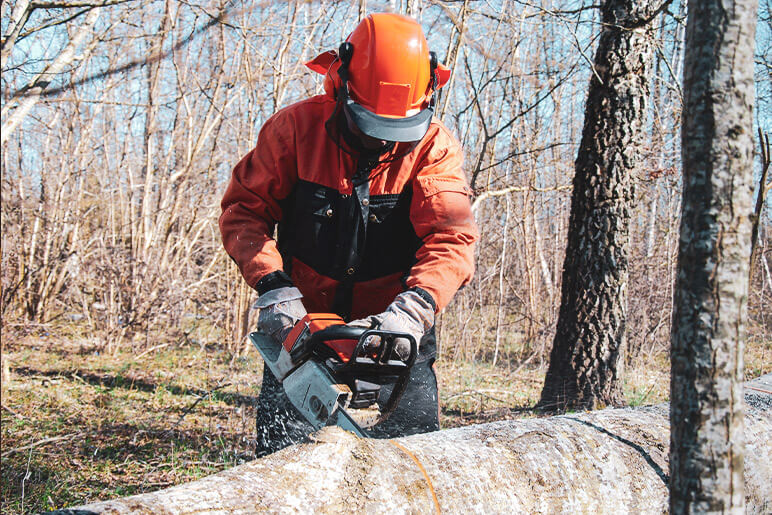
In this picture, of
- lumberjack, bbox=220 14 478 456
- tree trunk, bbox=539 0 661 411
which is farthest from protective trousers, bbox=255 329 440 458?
tree trunk, bbox=539 0 661 411

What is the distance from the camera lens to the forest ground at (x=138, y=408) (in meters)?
3.36

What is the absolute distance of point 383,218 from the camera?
2.63 m

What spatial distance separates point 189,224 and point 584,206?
539 centimetres

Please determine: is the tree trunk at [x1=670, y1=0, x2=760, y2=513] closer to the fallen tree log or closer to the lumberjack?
the fallen tree log

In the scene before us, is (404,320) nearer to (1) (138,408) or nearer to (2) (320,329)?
(2) (320,329)

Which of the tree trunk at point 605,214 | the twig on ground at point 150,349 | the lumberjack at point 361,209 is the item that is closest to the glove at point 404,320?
the lumberjack at point 361,209

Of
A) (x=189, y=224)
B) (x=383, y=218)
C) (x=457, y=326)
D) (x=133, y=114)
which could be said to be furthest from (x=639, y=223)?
(x=383, y=218)

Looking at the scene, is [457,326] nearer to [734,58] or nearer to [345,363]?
[345,363]

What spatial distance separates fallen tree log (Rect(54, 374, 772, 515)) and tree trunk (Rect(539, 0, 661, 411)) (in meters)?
2.25

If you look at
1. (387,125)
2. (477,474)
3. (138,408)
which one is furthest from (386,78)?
(138,408)

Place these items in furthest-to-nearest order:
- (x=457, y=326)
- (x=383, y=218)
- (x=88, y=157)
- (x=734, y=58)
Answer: (x=457, y=326) → (x=88, y=157) → (x=383, y=218) → (x=734, y=58)

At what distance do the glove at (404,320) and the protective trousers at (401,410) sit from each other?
0.35m

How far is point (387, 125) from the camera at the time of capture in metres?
2.33

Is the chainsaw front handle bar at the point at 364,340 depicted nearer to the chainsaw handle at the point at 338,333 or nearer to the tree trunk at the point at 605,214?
the chainsaw handle at the point at 338,333
